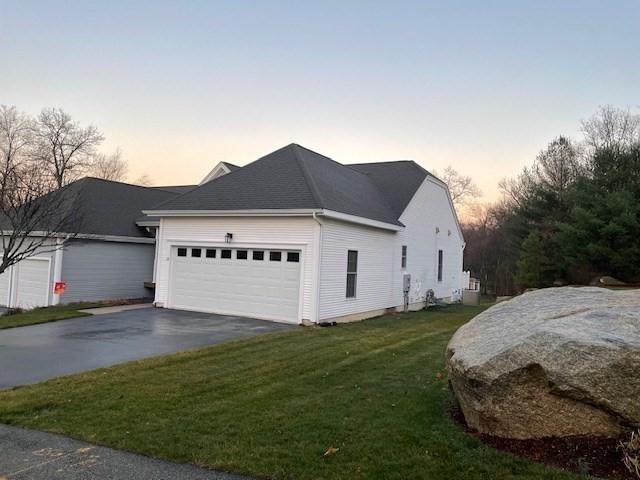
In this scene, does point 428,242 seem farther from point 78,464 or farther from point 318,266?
point 78,464

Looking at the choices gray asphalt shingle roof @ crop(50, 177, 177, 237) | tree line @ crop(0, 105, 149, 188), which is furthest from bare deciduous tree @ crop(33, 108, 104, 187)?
gray asphalt shingle roof @ crop(50, 177, 177, 237)

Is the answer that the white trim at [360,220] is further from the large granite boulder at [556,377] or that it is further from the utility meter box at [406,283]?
the large granite boulder at [556,377]

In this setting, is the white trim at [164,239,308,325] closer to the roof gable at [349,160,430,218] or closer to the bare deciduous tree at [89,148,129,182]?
the roof gable at [349,160,430,218]

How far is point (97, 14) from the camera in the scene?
13.4m

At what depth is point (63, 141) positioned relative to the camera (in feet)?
138

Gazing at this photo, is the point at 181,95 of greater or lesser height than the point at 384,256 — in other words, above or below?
above

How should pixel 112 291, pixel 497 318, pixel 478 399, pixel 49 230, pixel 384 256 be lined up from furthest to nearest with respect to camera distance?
pixel 112 291
pixel 384 256
pixel 49 230
pixel 497 318
pixel 478 399

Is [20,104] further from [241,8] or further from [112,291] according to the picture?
[241,8]

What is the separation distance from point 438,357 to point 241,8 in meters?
10.4

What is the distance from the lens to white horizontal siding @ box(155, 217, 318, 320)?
43.4ft

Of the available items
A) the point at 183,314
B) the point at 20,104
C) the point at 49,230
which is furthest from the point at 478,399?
the point at 20,104

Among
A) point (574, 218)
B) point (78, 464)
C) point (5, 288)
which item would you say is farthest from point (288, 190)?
point (574, 218)

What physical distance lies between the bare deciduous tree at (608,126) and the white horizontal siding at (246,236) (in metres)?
28.6

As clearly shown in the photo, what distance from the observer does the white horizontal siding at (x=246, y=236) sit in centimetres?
1324
